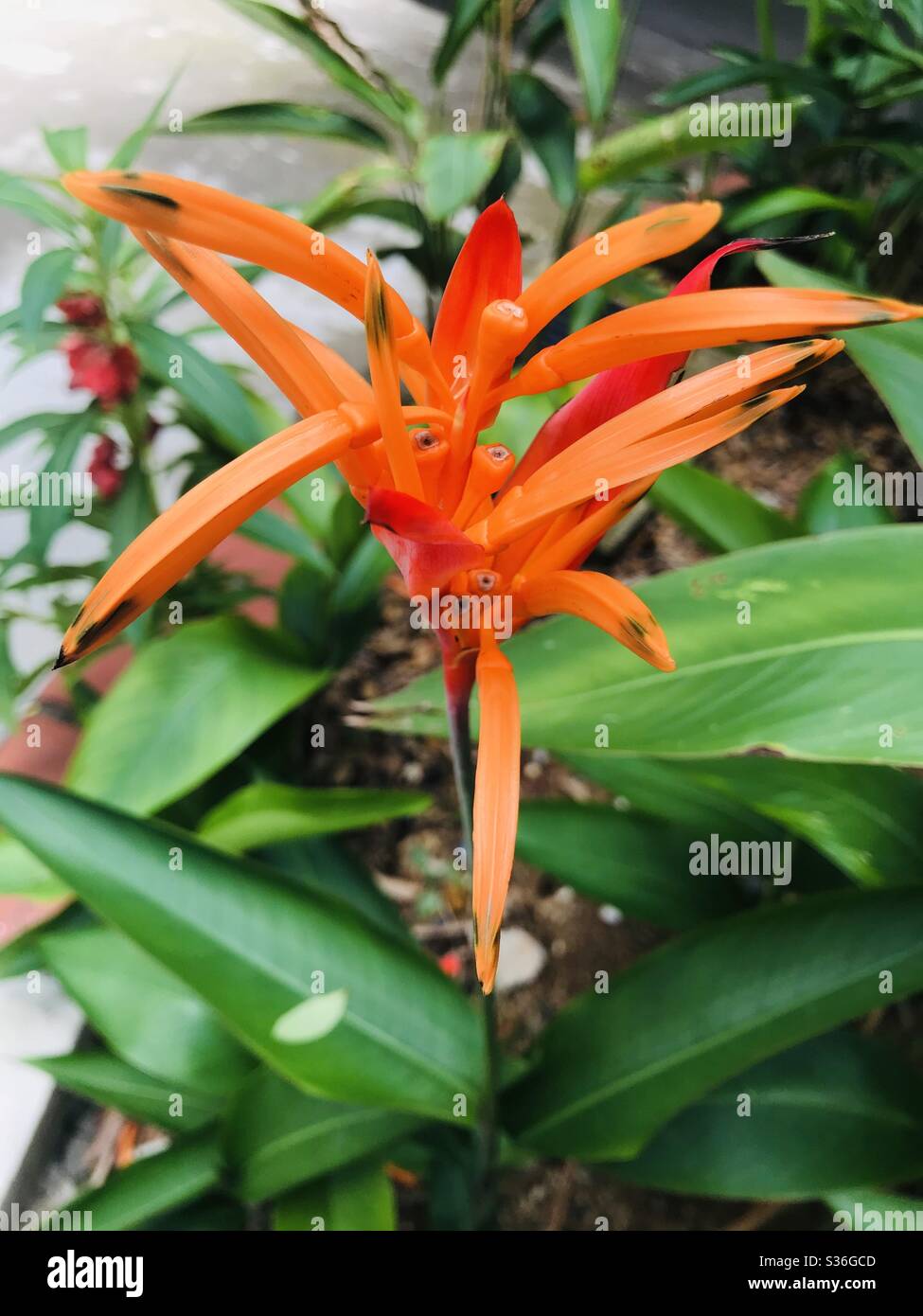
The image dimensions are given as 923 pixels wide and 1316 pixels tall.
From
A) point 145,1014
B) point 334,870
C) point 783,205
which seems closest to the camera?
point 145,1014

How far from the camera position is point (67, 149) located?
0.72 m

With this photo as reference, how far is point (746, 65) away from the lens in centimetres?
109

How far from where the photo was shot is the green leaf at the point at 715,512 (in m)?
0.81

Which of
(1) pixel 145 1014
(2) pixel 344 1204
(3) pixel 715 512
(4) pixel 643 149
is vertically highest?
(4) pixel 643 149

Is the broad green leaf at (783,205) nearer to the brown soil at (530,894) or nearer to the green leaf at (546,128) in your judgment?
the green leaf at (546,128)

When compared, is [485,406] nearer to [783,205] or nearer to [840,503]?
[840,503]

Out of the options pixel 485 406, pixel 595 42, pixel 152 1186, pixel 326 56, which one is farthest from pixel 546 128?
pixel 152 1186

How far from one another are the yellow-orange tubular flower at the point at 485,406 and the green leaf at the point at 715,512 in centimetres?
51

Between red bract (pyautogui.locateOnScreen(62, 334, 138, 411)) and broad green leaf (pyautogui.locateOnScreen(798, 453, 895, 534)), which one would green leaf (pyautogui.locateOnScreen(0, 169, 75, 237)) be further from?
broad green leaf (pyautogui.locateOnScreen(798, 453, 895, 534))

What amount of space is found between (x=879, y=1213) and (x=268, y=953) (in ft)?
1.36

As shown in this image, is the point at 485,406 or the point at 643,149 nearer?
the point at 485,406

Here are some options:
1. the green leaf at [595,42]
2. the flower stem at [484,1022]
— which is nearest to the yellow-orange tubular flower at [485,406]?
the flower stem at [484,1022]

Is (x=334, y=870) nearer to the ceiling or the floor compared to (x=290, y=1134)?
nearer to the ceiling

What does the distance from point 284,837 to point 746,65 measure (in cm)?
105
